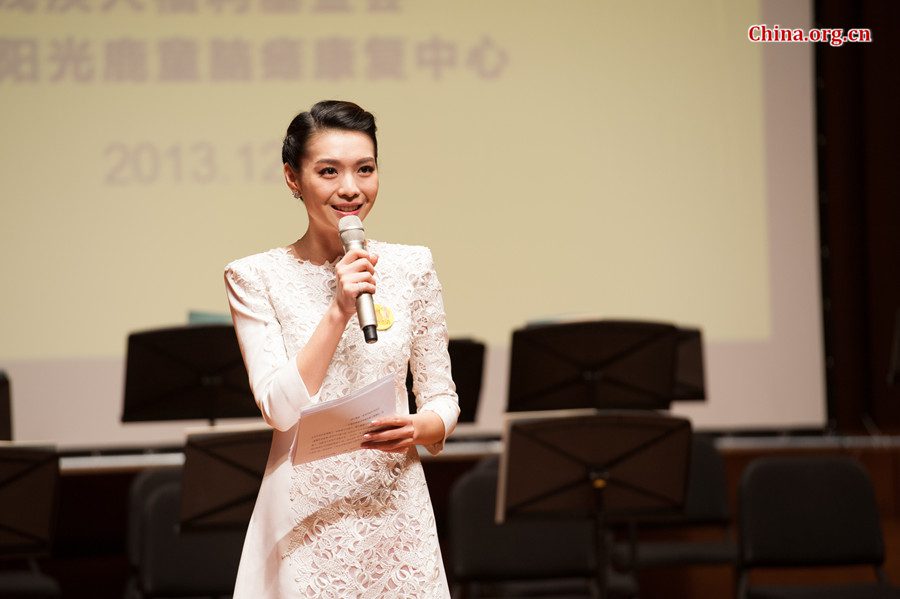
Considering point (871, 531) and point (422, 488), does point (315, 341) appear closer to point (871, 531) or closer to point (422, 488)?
point (422, 488)

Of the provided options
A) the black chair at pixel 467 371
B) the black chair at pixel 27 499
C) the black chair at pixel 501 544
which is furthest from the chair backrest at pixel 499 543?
the black chair at pixel 27 499

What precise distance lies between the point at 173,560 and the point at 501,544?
114 cm

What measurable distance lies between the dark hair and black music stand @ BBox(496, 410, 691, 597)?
1.56 meters

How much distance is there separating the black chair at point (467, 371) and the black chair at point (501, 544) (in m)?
0.28

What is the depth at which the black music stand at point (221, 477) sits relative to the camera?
3082mm

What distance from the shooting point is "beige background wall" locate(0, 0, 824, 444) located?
16.3 ft

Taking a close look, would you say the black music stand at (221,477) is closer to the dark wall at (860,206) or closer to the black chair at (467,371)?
the black chair at (467,371)

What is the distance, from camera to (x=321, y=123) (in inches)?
71.7

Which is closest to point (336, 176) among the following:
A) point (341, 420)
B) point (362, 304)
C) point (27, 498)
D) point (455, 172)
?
point (362, 304)

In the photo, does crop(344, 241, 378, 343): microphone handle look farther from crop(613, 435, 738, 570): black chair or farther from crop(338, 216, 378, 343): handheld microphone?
crop(613, 435, 738, 570): black chair

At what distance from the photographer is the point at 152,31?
5.00 meters

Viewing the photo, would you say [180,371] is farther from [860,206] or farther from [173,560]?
[860,206]

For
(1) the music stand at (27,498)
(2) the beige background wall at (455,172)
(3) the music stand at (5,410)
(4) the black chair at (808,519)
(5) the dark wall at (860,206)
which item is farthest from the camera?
(5) the dark wall at (860,206)

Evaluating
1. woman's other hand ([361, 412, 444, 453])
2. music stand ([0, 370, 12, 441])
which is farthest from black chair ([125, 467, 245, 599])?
woman's other hand ([361, 412, 444, 453])
